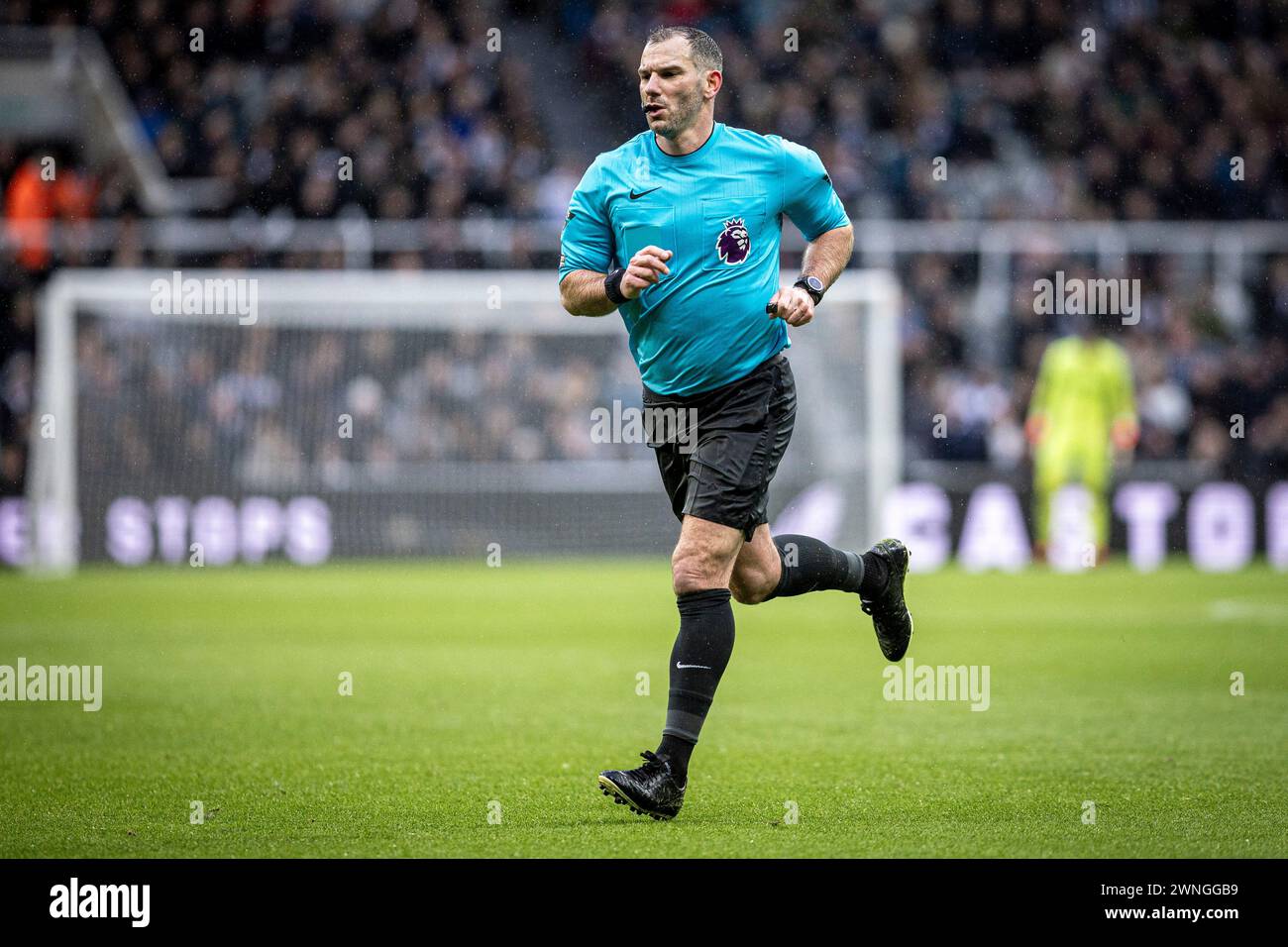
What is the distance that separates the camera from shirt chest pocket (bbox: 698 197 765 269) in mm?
6031

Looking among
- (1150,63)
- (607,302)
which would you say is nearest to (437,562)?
(1150,63)

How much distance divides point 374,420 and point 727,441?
499 inches

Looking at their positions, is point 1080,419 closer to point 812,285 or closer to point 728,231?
point 812,285

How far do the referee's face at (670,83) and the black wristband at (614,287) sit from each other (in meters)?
0.54

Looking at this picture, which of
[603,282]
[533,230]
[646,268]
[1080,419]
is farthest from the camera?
[533,230]

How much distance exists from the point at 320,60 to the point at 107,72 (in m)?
2.62

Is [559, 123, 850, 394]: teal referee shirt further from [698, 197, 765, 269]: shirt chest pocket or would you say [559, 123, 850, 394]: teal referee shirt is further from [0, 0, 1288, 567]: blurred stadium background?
[0, 0, 1288, 567]: blurred stadium background

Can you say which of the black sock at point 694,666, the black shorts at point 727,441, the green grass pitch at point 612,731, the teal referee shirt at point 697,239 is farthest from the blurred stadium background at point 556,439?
the teal referee shirt at point 697,239

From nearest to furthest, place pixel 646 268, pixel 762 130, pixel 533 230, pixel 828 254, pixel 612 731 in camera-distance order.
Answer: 1. pixel 646 268
2. pixel 828 254
3. pixel 612 731
4. pixel 533 230
5. pixel 762 130

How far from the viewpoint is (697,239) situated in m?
6.03

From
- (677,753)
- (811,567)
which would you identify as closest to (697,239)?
(811,567)

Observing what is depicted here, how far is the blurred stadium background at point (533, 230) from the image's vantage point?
1811cm

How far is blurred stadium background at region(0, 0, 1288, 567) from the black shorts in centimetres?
1165
